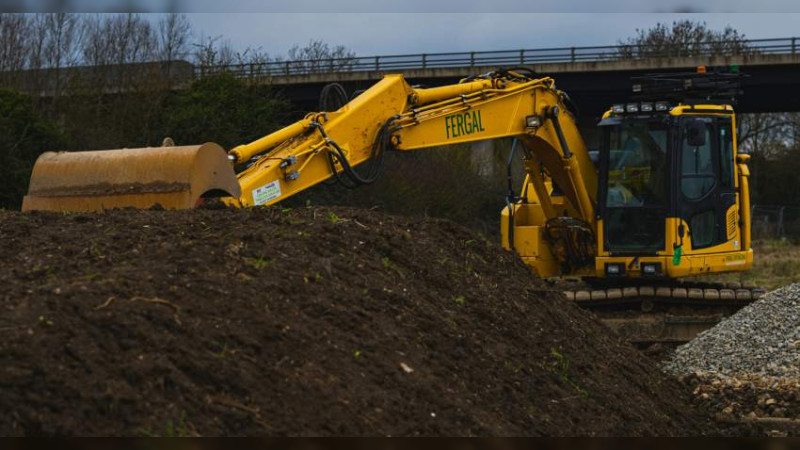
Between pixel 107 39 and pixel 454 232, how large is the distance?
68.3ft

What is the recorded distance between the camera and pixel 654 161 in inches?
542

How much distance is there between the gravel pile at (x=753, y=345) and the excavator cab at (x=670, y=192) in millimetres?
1382

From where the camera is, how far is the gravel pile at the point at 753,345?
1044cm

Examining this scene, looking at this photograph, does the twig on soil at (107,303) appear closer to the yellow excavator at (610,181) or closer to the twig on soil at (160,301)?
the twig on soil at (160,301)

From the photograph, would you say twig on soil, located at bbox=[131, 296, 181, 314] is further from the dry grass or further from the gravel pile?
the dry grass

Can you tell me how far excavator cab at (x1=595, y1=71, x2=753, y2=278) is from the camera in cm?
1358

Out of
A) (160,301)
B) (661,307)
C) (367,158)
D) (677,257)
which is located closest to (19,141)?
(367,158)

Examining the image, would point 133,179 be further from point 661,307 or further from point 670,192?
point 661,307

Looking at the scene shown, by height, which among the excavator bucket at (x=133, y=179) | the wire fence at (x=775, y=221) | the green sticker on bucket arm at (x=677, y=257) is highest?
the wire fence at (x=775, y=221)

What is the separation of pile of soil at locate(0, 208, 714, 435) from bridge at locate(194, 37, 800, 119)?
27.2 meters

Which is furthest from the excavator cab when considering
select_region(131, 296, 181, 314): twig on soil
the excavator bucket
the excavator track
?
select_region(131, 296, 181, 314): twig on soil

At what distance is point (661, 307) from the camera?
1423cm

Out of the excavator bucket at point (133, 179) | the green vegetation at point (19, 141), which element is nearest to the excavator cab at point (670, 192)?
the excavator bucket at point (133, 179)

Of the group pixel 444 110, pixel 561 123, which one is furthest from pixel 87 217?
pixel 561 123
